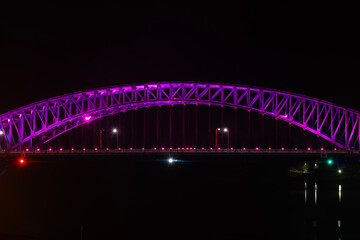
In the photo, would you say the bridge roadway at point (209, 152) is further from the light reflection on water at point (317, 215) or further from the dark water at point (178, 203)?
the light reflection on water at point (317, 215)

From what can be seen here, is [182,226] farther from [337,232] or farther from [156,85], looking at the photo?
[156,85]

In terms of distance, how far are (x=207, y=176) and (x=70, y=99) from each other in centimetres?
2444

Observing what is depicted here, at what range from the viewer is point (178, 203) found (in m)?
50.7

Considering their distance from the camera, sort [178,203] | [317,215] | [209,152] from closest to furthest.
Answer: [317,215], [178,203], [209,152]

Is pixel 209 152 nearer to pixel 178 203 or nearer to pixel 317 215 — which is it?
pixel 178 203

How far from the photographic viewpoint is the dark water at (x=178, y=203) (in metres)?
36.2

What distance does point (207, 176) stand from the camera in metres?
81.3

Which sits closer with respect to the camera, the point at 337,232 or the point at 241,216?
the point at 337,232

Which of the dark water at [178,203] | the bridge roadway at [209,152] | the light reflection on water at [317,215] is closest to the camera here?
the light reflection on water at [317,215]

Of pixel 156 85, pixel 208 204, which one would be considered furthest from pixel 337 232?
pixel 156 85

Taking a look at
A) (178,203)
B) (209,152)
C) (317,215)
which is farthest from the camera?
(209,152)

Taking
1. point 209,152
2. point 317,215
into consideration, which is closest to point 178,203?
point 317,215

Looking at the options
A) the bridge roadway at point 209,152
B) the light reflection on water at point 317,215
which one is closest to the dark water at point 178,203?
the light reflection on water at point 317,215

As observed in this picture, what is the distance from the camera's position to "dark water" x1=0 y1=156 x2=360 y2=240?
36219mm
